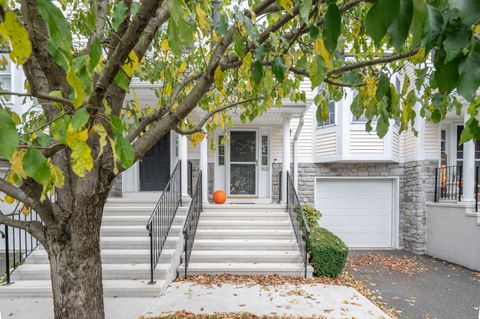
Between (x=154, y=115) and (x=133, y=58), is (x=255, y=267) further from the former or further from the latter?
(x=133, y=58)

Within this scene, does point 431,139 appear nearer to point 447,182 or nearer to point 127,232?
point 447,182

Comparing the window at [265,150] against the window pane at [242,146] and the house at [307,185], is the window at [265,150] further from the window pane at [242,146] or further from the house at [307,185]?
the window pane at [242,146]

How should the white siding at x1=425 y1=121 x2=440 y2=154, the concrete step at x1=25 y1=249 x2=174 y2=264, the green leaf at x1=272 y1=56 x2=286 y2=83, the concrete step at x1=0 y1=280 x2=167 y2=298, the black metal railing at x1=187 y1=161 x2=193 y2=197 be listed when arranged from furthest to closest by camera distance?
1. the white siding at x1=425 y1=121 x2=440 y2=154
2. the black metal railing at x1=187 y1=161 x2=193 y2=197
3. the concrete step at x1=25 y1=249 x2=174 y2=264
4. the concrete step at x1=0 y1=280 x2=167 y2=298
5. the green leaf at x1=272 y1=56 x2=286 y2=83

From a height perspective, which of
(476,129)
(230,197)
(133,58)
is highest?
(133,58)

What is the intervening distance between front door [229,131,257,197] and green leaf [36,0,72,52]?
6.81m

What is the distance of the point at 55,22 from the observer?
2.96 ft

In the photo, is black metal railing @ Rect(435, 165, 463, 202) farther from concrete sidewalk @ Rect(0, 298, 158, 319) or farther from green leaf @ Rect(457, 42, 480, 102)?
green leaf @ Rect(457, 42, 480, 102)

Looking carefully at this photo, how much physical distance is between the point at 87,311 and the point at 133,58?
1.87 m

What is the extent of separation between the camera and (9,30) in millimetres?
823

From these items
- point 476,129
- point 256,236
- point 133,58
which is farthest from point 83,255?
point 256,236

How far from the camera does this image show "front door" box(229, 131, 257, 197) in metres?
7.75

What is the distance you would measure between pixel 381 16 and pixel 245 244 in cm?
498

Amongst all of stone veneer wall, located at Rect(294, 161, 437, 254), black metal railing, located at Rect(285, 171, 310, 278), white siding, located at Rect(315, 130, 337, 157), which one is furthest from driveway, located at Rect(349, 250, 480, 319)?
white siding, located at Rect(315, 130, 337, 157)

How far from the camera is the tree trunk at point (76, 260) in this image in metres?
1.95
